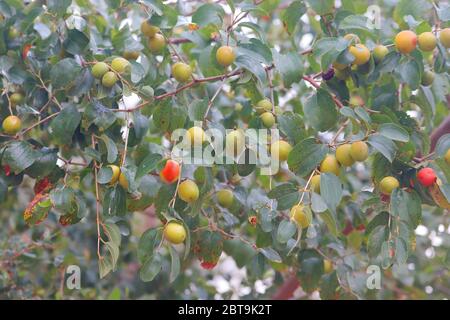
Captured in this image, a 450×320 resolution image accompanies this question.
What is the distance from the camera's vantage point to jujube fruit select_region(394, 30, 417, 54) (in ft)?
4.22

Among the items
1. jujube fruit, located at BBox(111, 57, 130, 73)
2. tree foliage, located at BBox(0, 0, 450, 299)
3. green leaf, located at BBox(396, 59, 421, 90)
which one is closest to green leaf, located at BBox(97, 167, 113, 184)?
tree foliage, located at BBox(0, 0, 450, 299)

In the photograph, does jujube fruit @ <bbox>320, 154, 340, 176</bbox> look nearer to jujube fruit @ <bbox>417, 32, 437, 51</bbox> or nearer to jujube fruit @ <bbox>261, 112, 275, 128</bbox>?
jujube fruit @ <bbox>261, 112, 275, 128</bbox>

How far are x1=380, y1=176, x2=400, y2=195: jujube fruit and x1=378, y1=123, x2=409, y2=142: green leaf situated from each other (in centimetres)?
10

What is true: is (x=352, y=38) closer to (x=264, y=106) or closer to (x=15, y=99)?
(x=264, y=106)

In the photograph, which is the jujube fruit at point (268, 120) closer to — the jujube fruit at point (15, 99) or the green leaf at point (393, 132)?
the green leaf at point (393, 132)

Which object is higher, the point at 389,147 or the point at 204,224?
the point at 389,147

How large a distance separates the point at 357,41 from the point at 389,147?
1.00 feet

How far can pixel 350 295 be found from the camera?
5.74 ft

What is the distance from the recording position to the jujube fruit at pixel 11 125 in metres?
1.39

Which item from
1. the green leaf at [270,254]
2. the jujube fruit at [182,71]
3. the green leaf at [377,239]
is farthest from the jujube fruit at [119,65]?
the green leaf at [377,239]

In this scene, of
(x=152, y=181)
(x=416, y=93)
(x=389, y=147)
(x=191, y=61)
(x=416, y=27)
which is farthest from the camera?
(x=191, y=61)
